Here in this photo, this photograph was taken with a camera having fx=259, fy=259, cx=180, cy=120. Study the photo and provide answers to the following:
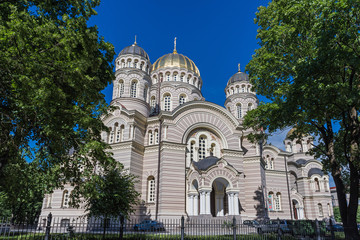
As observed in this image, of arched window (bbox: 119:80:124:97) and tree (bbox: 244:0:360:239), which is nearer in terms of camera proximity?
tree (bbox: 244:0:360:239)

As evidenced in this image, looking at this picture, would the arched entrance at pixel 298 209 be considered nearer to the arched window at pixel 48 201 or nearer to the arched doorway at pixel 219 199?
the arched doorway at pixel 219 199

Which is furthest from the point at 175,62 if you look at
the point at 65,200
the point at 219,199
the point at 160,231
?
the point at 160,231

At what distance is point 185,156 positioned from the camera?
936 inches

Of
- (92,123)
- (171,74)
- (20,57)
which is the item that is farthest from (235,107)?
(20,57)

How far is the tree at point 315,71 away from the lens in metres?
9.95

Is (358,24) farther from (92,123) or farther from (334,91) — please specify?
(92,123)

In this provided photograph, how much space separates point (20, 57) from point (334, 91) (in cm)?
1170

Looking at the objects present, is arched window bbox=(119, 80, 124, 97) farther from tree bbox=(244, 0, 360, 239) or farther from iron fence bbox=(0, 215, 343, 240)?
tree bbox=(244, 0, 360, 239)

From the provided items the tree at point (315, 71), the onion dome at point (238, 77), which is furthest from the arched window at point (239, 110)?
the tree at point (315, 71)

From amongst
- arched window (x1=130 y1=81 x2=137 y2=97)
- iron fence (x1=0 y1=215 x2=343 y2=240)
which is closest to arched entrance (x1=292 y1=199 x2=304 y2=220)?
iron fence (x1=0 y1=215 x2=343 y2=240)

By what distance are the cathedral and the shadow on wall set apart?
9 cm

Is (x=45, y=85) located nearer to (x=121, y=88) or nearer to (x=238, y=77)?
(x=121, y=88)

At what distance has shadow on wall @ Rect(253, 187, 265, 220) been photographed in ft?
82.9

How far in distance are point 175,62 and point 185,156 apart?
17018 mm
